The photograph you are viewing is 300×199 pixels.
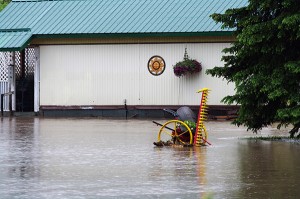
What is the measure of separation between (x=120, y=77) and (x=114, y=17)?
2.67m

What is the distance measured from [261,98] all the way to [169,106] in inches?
770

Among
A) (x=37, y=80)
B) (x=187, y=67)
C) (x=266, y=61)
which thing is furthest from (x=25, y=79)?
(x=266, y=61)

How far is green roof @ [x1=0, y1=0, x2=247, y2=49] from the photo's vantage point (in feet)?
127

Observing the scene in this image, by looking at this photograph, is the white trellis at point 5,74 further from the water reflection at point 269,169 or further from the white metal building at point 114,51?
the water reflection at point 269,169

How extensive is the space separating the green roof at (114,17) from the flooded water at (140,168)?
13711 millimetres

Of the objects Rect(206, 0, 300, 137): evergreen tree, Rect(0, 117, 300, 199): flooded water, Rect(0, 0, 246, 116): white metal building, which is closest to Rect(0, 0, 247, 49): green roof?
Rect(0, 0, 246, 116): white metal building

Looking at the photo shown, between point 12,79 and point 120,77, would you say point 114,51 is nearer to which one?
point 120,77

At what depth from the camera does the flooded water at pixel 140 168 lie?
13.0 meters

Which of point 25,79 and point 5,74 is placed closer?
point 5,74

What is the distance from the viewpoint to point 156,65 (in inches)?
1554

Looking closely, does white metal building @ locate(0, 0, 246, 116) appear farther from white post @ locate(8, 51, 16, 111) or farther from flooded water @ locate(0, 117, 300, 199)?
flooded water @ locate(0, 117, 300, 199)

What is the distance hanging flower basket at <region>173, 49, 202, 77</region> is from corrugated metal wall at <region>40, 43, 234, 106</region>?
0.41m

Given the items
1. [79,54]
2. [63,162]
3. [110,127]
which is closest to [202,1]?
[79,54]

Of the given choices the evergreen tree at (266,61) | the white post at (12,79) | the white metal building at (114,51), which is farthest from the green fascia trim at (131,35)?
the evergreen tree at (266,61)
